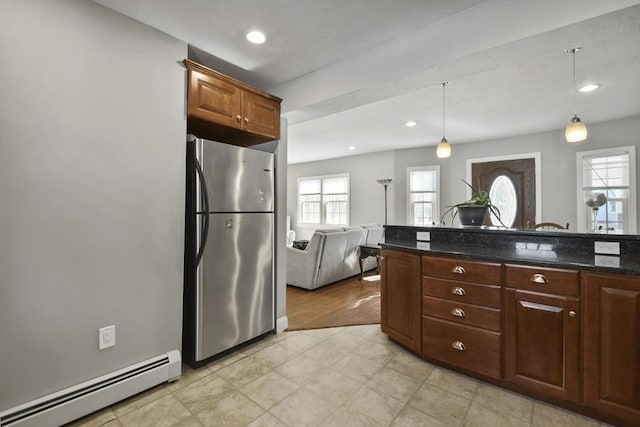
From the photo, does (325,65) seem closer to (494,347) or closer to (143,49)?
(143,49)

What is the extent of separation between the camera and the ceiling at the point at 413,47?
175cm

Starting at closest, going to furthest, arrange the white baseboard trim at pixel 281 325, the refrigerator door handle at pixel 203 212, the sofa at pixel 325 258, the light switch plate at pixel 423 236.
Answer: the refrigerator door handle at pixel 203 212
the light switch plate at pixel 423 236
the white baseboard trim at pixel 281 325
the sofa at pixel 325 258

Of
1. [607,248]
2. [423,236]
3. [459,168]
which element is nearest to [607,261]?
[607,248]

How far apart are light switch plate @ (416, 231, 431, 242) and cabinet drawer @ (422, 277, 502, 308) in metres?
0.59

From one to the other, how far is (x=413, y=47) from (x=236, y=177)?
168cm

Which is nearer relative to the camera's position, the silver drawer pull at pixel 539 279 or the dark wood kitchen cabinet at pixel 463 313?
the silver drawer pull at pixel 539 279

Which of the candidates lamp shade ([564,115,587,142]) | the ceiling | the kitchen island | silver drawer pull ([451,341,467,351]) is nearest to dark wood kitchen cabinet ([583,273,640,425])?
the kitchen island

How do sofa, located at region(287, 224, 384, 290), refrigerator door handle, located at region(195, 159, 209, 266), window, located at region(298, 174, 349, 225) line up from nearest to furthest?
refrigerator door handle, located at region(195, 159, 209, 266) → sofa, located at region(287, 224, 384, 290) → window, located at region(298, 174, 349, 225)

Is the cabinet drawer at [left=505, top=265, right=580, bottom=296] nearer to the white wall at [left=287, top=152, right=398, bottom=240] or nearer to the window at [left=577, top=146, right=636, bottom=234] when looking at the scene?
the window at [left=577, top=146, right=636, bottom=234]

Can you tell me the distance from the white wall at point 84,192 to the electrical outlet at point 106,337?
0.03 meters

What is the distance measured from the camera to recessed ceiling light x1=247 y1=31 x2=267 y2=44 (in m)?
2.12

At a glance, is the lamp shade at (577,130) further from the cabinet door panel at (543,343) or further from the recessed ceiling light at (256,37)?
the recessed ceiling light at (256,37)

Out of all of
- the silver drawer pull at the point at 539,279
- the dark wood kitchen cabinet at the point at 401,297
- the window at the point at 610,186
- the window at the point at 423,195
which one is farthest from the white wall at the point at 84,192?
the window at the point at 610,186

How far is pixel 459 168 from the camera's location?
5902 mm
